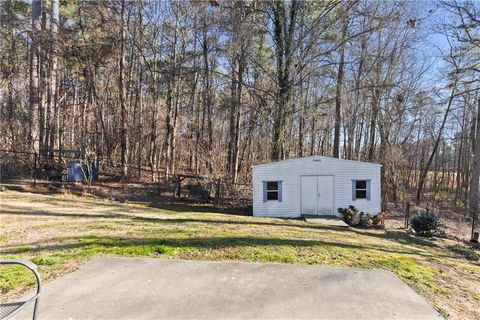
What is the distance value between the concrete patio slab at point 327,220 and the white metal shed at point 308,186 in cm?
66

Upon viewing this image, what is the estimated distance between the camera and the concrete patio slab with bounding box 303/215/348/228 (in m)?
10.8

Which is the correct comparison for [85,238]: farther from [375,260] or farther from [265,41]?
[265,41]

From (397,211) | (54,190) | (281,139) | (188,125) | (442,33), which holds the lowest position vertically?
(397,211)

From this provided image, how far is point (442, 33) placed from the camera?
49.0 feet

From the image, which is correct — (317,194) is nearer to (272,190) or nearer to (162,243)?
(272,190)

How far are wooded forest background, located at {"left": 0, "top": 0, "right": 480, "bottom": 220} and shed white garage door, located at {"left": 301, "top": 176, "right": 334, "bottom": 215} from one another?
10.8 ft

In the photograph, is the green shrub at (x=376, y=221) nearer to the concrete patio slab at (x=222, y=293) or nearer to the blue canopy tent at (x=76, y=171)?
the concrete patio slab at (x=222, y=293)

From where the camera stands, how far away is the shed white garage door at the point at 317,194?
42.9 ft

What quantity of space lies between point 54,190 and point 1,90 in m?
6.05

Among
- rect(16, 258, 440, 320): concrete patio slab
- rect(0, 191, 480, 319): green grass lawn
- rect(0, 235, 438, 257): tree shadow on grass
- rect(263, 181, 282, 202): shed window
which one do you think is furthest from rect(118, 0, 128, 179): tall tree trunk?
rect(16, 258, 440, 320): concrete patio slab

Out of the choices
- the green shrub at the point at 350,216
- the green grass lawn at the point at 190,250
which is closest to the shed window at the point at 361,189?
the green shrub at the point at 350,216

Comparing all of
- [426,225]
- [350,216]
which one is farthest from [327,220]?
[426,225]

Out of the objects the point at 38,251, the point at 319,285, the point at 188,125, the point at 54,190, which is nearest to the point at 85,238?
the point at 38,251

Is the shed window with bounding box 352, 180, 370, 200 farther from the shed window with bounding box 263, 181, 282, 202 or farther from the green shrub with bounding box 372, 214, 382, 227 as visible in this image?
the shed window with bounding box 263, 181, 282, 202
